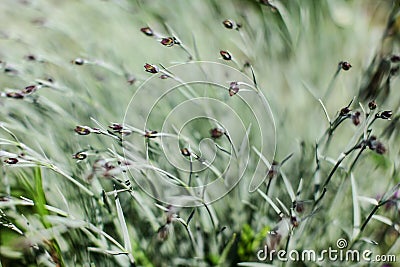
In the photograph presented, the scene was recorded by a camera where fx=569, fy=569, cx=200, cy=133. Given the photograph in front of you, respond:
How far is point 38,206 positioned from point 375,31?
1.10 meters

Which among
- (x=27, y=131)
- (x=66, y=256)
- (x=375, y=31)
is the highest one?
(x=375, y=31)

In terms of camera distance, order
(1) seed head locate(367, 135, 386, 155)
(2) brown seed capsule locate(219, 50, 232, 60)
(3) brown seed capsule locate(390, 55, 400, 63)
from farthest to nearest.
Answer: (3) brown seed capsule locate(390, 55, 400, 63), (2) brown seed capsule locate(219, 50, 232, 60), (1) seed head locate(367, 135, 386, 155)

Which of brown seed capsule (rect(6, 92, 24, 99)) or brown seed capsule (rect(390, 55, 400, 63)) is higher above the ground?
brown seed capsule (rect(390, 55, 400, 63))

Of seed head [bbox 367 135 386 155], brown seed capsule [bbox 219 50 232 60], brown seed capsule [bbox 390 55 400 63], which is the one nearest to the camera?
seed head [bbox 367 135 386 155]

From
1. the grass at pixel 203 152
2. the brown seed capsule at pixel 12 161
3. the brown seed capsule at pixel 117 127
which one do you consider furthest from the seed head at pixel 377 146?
the brown seed capsule at pixel 12 161

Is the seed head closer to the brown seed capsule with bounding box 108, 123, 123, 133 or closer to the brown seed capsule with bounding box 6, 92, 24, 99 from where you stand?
the brown seed capsule with bounding box 108, 123, 123, 133

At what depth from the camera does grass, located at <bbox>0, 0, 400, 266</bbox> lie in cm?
91

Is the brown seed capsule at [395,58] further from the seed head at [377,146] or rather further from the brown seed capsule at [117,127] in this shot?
the brown seed capsule at [117,127]

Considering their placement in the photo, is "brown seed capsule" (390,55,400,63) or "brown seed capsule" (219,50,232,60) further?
"brown seed capsule" (390,55,400,63)

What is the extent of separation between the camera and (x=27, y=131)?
1.09 meters

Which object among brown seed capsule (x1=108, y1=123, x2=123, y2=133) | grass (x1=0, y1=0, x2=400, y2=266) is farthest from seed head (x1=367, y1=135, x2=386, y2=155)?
brown seed capsule (x1=108, y1=123, x2=123, y2=133)

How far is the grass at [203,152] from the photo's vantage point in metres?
0.91

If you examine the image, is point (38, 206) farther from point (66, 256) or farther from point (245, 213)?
point (245, 213)

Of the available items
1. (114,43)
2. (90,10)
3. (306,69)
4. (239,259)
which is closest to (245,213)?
(239,259)
